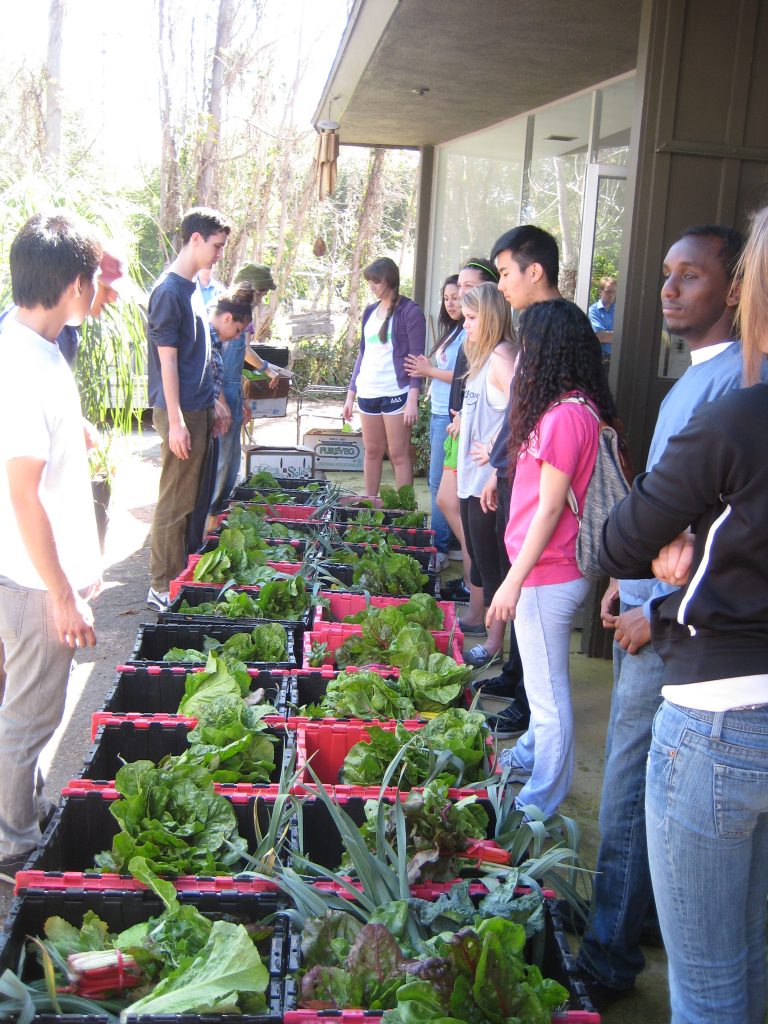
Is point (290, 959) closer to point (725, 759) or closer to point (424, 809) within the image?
point (424, 809)

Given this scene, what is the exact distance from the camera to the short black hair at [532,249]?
3252mm

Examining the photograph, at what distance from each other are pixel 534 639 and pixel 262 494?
3505 millimetres

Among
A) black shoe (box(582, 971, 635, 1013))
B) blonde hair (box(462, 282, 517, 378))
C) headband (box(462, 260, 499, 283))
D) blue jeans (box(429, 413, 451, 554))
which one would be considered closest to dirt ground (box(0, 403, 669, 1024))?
black shoe (box(582, 971, 635, 1013))

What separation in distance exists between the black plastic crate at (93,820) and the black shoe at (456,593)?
3222mm

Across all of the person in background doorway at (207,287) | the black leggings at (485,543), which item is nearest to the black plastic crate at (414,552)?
the black leggings at (485,543)

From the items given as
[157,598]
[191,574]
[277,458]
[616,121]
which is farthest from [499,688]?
[616,121]

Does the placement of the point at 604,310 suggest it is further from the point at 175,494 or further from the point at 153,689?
the point at 153,689

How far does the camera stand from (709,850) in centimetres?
147

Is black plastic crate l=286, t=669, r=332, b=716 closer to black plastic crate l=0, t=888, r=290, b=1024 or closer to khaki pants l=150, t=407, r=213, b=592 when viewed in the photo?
black plastic crate l=0, t=888, r=290, b=1024

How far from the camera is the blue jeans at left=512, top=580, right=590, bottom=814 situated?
2836 mm

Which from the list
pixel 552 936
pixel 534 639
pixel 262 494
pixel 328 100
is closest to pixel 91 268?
pixel 534 639

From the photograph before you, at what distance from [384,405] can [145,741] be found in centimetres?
416

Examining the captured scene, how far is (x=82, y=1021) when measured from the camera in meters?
1.69

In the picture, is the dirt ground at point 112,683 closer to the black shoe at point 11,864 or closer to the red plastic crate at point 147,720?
the black shoe at point 11,864
